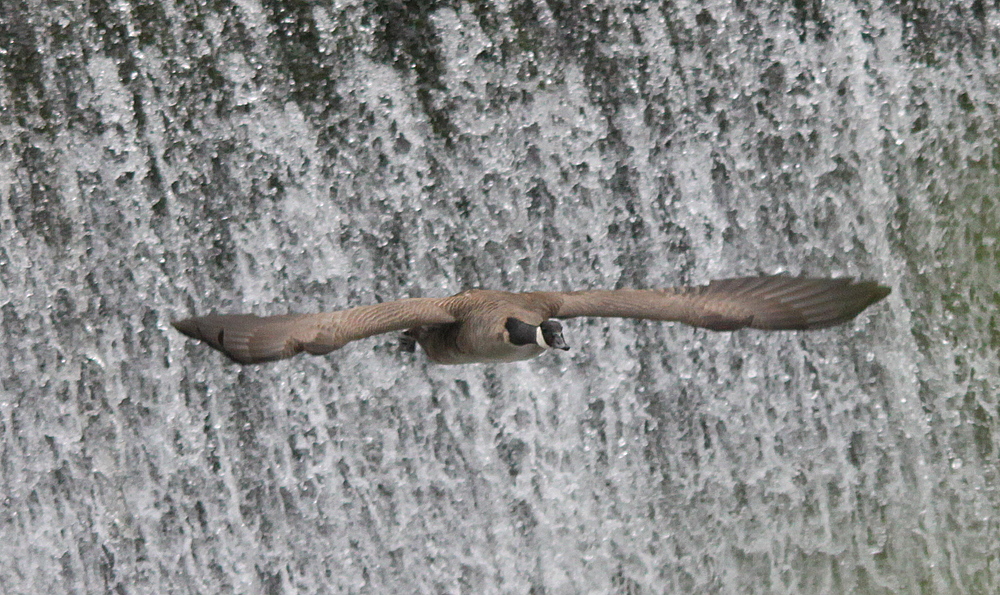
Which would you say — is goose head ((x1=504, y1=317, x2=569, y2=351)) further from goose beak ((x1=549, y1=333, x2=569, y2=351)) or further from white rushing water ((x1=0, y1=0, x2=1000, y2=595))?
white rushing water ((x1=0, y1=0, x2=1000, y2=595))

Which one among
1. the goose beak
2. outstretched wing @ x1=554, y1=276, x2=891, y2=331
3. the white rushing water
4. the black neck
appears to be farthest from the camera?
the white rushing water

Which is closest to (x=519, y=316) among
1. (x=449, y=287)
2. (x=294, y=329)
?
(x=294, y=329)

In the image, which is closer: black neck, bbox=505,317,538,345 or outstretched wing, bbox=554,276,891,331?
black neck, bbox=505,317,538,345

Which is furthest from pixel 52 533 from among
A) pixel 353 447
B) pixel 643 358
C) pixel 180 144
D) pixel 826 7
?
pixel 826 7

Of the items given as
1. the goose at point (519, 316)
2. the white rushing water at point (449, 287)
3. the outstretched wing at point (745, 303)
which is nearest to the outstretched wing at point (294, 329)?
the goose at point (519, 316)

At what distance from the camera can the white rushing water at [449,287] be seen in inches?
264

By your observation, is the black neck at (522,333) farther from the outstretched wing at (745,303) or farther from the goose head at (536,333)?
the outstretched wing at (745,303)

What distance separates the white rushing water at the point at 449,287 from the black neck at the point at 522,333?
2.13 meters

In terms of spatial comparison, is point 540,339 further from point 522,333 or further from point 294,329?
point 294,329

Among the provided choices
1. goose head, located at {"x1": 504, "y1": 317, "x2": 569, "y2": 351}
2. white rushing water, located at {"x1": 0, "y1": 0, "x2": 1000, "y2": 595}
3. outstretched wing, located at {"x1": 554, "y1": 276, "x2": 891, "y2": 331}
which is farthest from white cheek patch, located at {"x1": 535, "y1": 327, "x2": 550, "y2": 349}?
white rushing water, located at {"x1": 0, "y1": 0, "x2": 1000, "y2": 595}

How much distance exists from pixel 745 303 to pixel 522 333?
93 centimetres

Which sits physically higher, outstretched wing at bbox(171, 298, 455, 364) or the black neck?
outstretched wing at bbox(171, 298, 455, 364)

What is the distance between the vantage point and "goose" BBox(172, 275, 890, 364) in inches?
181

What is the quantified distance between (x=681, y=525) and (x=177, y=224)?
9.94ft
